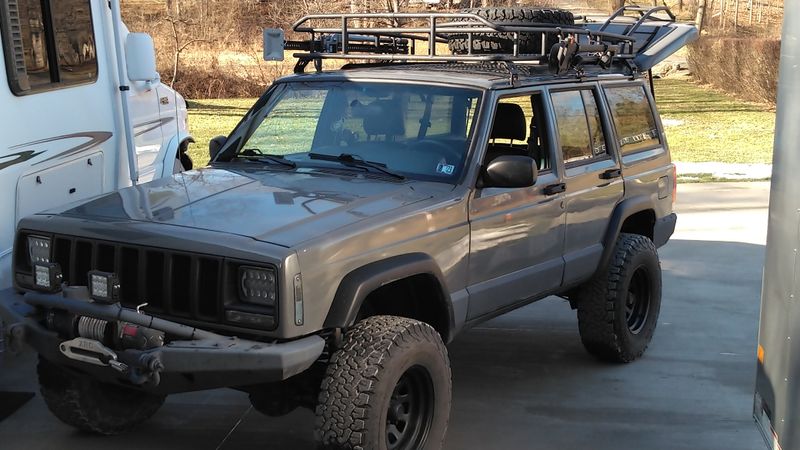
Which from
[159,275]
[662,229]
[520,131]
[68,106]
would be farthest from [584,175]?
[68,106]

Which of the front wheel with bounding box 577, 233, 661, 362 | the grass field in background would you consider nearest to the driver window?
the front wheel with bounding box 577, 233, 661, 362

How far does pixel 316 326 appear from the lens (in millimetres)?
4086

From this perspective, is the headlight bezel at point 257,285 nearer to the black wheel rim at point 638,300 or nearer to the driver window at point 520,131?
the driver window at point 520,131

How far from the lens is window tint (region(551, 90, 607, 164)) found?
590 cm

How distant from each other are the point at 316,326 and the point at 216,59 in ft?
82.6

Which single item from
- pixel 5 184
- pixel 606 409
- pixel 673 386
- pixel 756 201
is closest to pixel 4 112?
pixel 5 184

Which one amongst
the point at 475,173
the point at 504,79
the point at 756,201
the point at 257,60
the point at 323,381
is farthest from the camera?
the point at 257,60

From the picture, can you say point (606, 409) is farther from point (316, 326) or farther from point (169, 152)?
point (169, 152)

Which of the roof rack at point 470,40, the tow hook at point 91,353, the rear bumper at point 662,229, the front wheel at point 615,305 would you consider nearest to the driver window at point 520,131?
the roof rack at point 470,40

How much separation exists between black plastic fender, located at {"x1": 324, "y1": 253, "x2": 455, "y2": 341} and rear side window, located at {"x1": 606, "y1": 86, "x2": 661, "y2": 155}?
7.87ft

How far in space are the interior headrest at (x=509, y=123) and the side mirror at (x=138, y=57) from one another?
116 inches

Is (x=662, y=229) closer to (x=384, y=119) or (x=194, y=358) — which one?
(x=384, y=119)

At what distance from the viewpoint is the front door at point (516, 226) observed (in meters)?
5.10

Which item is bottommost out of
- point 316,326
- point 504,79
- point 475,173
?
point 316,326
